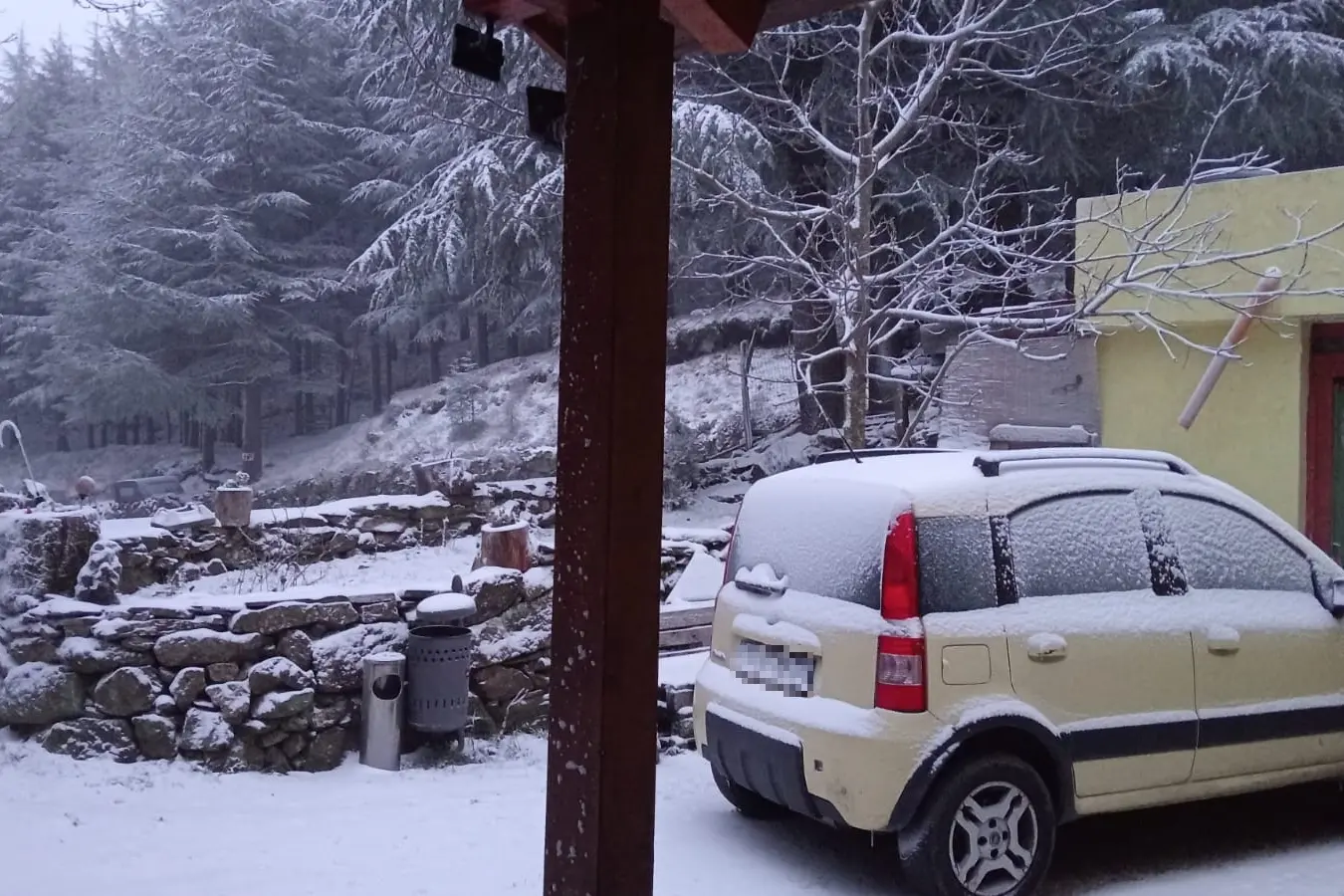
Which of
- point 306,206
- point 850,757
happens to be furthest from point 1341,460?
Result: point 306,206

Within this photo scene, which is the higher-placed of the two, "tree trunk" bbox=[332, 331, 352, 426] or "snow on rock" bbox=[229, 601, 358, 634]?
"tree trunk" bbox=[332, 331, 352, 426]

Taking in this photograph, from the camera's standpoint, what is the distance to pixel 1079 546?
14.5 feet

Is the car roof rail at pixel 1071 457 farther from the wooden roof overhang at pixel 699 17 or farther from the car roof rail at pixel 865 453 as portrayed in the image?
the wooden roof overhang at pixel 699 17

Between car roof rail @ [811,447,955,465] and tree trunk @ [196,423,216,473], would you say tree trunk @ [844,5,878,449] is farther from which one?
tree trunk @ [196,423,216,473]

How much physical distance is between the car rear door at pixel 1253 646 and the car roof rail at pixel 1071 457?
183 mm

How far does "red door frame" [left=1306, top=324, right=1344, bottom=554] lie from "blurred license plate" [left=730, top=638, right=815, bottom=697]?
19.2ft

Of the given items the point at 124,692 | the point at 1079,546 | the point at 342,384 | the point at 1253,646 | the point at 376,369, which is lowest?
the point at 124,692

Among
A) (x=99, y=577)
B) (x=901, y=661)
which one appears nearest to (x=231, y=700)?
(x=99, y=577)

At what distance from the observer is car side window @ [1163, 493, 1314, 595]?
469cm

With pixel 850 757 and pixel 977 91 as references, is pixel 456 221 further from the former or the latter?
pixel 850 757

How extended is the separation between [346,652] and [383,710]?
39cm

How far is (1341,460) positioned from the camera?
8305mm

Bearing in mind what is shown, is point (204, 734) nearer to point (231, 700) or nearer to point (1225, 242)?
point (231, 700)

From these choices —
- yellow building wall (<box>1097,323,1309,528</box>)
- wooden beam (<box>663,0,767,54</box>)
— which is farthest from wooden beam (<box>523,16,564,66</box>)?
yellow building wall (<box>1097,323,1309,528</box>)
